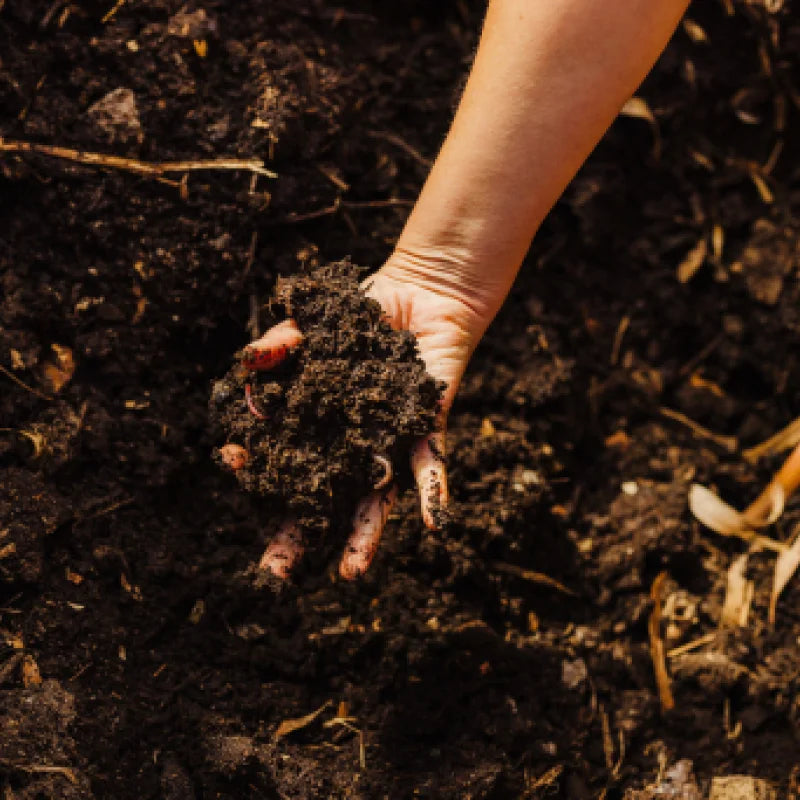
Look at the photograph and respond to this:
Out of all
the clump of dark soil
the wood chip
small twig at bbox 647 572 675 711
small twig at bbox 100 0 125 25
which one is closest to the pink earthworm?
the clump of dark soil

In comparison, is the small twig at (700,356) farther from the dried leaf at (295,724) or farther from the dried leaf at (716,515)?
the dried leaf at (295,724)

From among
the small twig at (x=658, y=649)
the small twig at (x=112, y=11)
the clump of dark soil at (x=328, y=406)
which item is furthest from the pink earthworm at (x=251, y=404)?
the small twig at (x=658, y=649)

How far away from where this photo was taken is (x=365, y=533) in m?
1.58

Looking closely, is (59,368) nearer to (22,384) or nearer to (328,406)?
(22,384)

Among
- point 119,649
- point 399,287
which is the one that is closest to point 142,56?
point 399,287

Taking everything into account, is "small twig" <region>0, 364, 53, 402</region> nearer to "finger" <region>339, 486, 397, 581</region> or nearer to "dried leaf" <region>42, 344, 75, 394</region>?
"dried leaf" <region>42, 344, 75, 394</region>

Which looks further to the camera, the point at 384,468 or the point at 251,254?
the point at 251,254

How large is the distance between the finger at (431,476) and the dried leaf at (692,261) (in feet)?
3.57

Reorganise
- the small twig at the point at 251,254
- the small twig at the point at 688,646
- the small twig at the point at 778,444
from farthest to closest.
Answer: the small twig at the point at 778,444
the small twig at the point at 688,646
the small twig at the point at 251,254

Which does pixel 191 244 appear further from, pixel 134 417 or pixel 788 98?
pixel 788 98

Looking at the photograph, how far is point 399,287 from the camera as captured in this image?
5.80ft

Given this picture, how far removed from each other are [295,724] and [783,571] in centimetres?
121

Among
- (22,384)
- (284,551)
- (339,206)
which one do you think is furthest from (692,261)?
(22,384)

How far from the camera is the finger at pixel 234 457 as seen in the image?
1.59 meters
